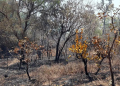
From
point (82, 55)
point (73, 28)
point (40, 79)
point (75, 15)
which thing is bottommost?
point (40, 79)

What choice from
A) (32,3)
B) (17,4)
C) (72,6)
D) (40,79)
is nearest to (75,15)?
(72,6)

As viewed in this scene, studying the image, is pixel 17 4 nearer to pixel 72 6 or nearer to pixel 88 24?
pixel 72 6

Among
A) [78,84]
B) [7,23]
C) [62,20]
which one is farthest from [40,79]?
[62,20]

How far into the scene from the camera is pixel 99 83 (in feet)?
19.1

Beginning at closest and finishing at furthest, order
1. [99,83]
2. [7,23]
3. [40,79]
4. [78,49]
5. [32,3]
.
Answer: [78,49] → [99,83] → [40,79] → [7,23] → [32,3]

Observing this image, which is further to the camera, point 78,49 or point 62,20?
point 62,20

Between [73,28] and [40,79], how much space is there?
763 centimetres

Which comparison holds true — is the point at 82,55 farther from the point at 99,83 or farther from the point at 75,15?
the point at 75,15

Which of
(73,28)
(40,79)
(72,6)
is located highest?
(72,6)

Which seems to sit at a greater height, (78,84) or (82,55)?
(82,55)

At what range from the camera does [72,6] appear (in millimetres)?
13734

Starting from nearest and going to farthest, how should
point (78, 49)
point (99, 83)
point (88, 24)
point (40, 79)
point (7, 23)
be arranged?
point (78, 49)
point (99, 83)
point (40, 79)
point (7, 23)
point (88, 24)

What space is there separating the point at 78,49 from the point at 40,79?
309cm

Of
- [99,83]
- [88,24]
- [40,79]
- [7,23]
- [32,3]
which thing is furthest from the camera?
[32,3]
